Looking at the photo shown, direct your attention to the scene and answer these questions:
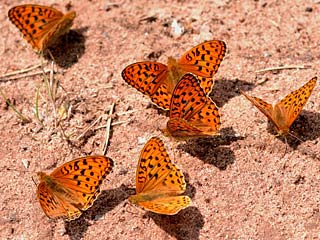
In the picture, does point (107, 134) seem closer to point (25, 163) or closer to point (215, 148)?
point (25, 163)

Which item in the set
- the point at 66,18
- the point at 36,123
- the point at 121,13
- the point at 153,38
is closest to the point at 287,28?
the point at 153,38

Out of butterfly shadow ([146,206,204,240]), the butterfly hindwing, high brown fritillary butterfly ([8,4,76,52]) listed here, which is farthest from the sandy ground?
the butterfly hindwing

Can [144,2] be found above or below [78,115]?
above

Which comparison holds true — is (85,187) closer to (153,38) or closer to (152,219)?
(152,219)

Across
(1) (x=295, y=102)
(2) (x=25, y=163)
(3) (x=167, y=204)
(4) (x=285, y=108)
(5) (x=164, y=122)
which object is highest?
(1) (x=295, y=102)

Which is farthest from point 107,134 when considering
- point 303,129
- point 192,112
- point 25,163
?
point 303,129
